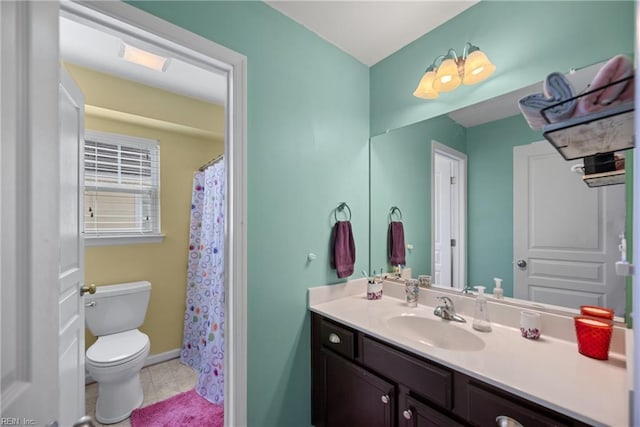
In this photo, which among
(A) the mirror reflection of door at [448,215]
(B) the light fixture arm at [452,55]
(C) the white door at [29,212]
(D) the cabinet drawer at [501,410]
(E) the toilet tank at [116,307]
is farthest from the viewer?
(E) the toilet tank at [116,307]

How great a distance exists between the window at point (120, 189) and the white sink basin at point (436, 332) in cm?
215

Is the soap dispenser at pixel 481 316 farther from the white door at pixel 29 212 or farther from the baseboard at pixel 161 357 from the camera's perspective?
the baseboard at pixel 161 357

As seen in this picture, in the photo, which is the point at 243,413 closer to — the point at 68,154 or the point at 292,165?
the point at 292,165

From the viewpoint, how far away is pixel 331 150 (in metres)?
1.67

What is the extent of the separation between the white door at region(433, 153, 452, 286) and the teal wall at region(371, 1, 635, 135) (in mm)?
325

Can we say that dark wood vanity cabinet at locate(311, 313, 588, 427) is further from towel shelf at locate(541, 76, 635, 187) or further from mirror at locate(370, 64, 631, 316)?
towel shelf at locate(541, 76, 635, 187)

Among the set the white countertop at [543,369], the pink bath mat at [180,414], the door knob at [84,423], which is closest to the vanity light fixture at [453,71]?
the white countertop at [543,369]

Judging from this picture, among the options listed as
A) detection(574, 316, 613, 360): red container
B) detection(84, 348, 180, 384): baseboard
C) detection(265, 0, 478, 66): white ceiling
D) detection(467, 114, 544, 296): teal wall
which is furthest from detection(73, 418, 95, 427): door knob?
detection(84, 348, 180, 384): baseboard

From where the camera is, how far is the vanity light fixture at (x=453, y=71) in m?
1.27

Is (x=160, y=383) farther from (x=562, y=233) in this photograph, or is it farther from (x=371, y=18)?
(x=371, y=18)

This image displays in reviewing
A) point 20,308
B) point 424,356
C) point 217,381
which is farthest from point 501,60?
point 217,381

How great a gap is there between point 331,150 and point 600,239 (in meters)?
1.31

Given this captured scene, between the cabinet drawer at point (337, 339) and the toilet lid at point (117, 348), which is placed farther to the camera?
the toilet lid at point (117, 348)

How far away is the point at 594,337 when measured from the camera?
93cm
